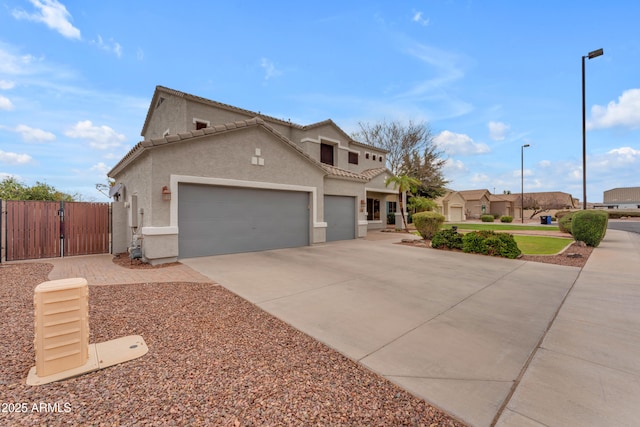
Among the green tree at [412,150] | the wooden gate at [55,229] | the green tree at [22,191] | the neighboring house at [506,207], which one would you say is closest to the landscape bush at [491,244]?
the wooden gate at [55,229]

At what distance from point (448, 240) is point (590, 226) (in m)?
6.98

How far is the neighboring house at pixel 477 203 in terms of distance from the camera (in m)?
47.3

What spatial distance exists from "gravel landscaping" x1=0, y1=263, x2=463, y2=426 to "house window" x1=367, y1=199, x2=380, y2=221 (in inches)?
754

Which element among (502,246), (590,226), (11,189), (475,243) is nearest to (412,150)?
(590,226)

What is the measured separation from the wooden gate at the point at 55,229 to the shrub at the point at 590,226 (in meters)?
20.9

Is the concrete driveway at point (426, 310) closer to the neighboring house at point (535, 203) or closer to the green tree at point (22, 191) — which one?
the green tree at point (22, 191)

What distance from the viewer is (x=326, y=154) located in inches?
837

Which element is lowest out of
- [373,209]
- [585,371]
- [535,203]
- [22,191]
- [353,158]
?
[585,371]

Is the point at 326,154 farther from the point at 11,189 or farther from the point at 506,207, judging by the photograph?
the point at 506,207

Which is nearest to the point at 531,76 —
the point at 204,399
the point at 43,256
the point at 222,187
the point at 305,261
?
the point at 305,261

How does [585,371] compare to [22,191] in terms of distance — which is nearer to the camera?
[585,371]

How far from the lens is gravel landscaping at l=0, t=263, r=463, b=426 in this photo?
88.7 inches

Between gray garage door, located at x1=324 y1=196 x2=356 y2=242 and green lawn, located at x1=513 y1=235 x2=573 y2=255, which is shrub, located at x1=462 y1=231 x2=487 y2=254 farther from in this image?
gray garage door, located at x1=324 y1=196 x2=356 y2=242

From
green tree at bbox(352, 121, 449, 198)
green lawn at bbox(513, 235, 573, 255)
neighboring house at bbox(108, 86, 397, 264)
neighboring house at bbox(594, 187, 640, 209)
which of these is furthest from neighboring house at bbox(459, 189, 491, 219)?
neighboring house at bbox(594, 187, 640, 209)
